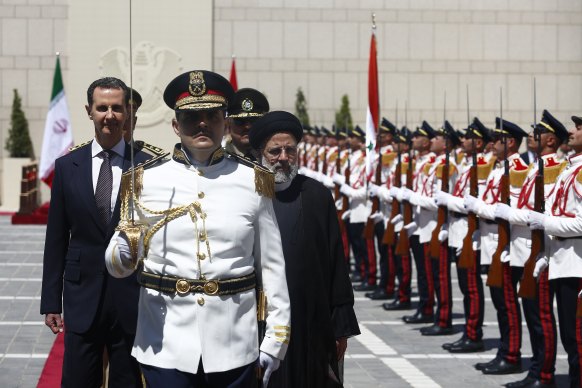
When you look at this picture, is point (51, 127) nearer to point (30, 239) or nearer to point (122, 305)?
point (30, 239)

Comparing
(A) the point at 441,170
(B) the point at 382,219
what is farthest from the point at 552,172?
(B) the point at 382,219

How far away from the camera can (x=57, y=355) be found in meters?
10.0

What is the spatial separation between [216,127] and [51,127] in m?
17.5

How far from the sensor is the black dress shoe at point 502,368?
9.51 m

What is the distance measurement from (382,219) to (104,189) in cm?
886

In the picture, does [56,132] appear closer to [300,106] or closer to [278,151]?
[300,106]

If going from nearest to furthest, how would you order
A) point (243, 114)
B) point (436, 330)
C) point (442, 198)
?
point (243, 114) → point (442, 198) → point (436, 330)

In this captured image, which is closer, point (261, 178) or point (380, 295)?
point (261, 178)

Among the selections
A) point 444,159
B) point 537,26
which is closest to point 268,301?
point 444,159

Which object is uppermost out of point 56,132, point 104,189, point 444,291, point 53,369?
point 56,132

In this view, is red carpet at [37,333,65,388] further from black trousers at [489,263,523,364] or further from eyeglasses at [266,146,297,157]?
eyeglasses at [266,146,297,157]

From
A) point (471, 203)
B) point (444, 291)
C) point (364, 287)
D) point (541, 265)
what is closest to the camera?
point (541, 265)

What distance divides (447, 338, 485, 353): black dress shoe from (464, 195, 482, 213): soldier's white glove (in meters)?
1.12

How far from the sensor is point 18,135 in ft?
92.2
